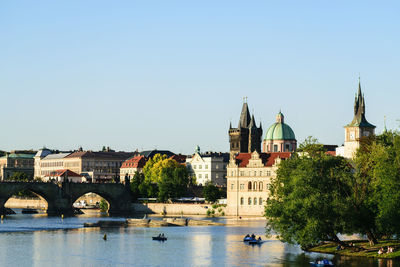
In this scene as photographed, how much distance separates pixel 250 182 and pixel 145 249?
72.6 metres

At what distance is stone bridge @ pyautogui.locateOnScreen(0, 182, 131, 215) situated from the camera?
175 m

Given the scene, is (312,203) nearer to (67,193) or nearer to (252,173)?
(252,173)

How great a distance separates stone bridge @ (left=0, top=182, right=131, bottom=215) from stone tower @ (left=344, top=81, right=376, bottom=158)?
166 ft

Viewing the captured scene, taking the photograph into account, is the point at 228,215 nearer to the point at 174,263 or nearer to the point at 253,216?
the point at 253,216

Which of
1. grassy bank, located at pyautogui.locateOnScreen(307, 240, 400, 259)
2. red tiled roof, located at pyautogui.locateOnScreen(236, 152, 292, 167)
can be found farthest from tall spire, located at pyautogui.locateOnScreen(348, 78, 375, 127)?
grassy bank, located at pyautogui.locateOnScreen(307, 240, 400, 259)

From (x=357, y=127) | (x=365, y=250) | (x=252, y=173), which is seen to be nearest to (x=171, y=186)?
(x=252, y=173)

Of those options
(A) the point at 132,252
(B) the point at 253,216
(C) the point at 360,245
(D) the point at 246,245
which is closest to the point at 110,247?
(A) the point at 132,252

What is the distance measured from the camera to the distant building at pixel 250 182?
16414 centimetres

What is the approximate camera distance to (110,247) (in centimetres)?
9925

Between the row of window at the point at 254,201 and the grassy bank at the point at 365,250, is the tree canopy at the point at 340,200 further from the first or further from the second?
the row of window at the point at 254,201

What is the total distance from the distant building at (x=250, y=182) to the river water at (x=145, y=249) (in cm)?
3131

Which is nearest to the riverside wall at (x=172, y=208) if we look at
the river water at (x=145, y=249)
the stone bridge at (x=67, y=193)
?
the stone bridge at (x=67, y=193)

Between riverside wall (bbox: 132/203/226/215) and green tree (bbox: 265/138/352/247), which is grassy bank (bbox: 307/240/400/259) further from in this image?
riverside wall (bbox: 132/203/226/215)

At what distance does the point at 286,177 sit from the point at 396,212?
52.9 ft
